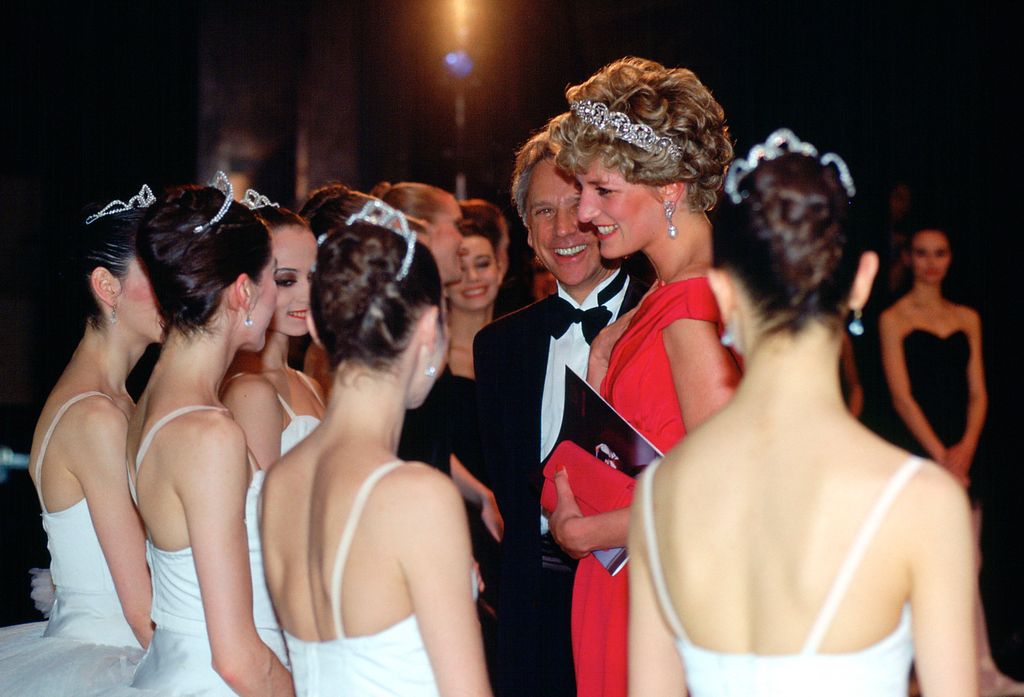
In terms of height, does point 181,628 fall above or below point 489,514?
above

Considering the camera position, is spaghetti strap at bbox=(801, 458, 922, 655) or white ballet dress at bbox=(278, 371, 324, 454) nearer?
spaghetti strap at bbox=(801, 458, 922, 655)

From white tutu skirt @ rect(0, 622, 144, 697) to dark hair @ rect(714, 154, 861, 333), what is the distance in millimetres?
1686

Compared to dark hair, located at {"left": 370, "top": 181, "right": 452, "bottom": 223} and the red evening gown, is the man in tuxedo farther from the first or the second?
dark hair, located at {"left": 370, "top": 181, "right": 452, "bottom": 223}

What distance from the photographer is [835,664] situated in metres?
1.34

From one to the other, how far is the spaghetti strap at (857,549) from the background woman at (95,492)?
1571mm

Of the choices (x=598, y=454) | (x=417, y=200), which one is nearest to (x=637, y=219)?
(x=598, y=454)

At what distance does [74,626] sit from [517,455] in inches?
46.8

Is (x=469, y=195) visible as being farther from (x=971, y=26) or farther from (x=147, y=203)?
(x=147, y=203)

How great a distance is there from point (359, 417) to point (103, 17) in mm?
4437

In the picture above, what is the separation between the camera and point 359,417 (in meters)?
1.66

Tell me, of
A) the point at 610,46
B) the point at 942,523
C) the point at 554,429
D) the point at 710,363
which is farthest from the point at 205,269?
the point at 610,46

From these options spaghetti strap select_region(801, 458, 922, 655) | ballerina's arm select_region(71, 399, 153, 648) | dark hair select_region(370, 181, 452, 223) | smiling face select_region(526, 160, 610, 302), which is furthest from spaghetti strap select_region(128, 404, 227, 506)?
dark hair select_region(370, 181, 452, 223)

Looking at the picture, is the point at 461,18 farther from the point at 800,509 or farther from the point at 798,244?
A: the point at 800,509

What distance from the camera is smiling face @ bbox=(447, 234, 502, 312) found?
450 cm
